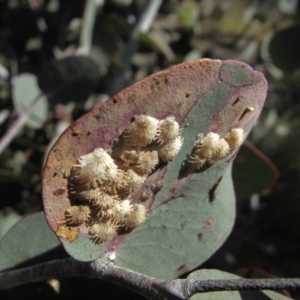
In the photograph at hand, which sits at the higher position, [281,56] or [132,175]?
→ [132,175]

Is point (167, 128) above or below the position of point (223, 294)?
above

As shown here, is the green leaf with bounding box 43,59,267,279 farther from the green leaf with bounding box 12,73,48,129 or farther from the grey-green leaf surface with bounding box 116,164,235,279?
the green leaf with bounding box 12,73,48,129

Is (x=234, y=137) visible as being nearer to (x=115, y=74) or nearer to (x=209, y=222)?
(x=209, y=222)

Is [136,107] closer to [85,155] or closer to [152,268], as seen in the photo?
[85,155]

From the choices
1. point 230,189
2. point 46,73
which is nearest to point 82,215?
point 230,189

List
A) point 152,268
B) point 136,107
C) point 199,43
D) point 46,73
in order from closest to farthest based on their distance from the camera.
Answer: point 136,107
point 152,268
point 46,73
point 199,43

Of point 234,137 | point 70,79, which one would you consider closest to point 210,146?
point 234,137

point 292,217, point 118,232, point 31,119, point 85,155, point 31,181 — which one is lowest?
point 292,217
